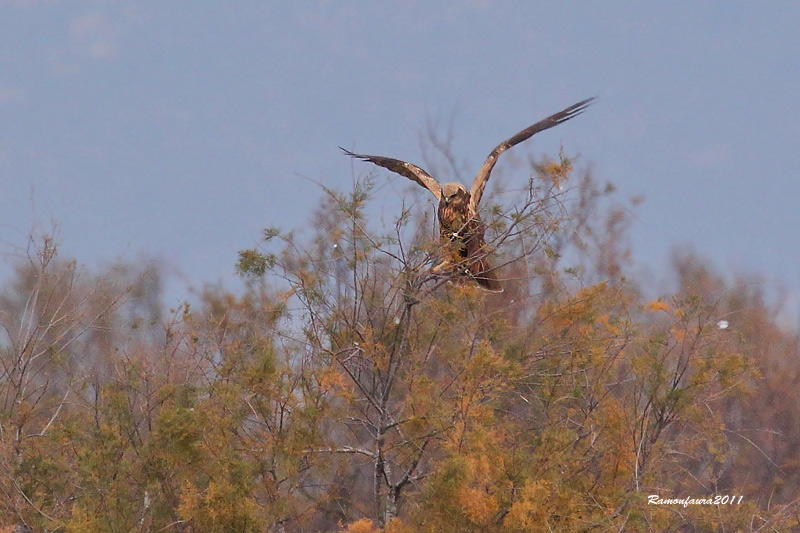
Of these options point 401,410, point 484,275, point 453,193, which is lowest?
point 401,410

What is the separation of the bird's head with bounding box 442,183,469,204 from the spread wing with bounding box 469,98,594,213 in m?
0.10

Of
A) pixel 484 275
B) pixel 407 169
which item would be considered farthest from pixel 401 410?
pixel 407 169

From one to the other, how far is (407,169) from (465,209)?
103 cm

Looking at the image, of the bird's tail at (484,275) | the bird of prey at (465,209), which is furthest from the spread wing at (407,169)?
the bird's tail at (484,275)

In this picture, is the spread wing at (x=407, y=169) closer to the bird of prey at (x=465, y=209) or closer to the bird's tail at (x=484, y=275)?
the bird of prey at (x=465, y=209)

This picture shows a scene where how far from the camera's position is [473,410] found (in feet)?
22.0

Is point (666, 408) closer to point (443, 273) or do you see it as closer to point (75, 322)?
point (443, 273)

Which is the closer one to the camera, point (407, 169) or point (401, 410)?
point (401, 410)

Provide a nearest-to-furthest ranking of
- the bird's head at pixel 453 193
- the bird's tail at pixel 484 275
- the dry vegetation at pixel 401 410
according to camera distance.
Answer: the dry vegetation at pixel 401 410, the bird's tail at pixel 484 275, the bird's head at pixel 453 193

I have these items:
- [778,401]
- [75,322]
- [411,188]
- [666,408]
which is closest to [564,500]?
[666,408]

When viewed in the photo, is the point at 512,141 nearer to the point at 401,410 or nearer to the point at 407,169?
the point at 407,169

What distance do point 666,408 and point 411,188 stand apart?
304 centimetres

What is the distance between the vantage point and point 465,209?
7930 mm

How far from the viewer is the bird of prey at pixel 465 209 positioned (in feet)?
24.0
